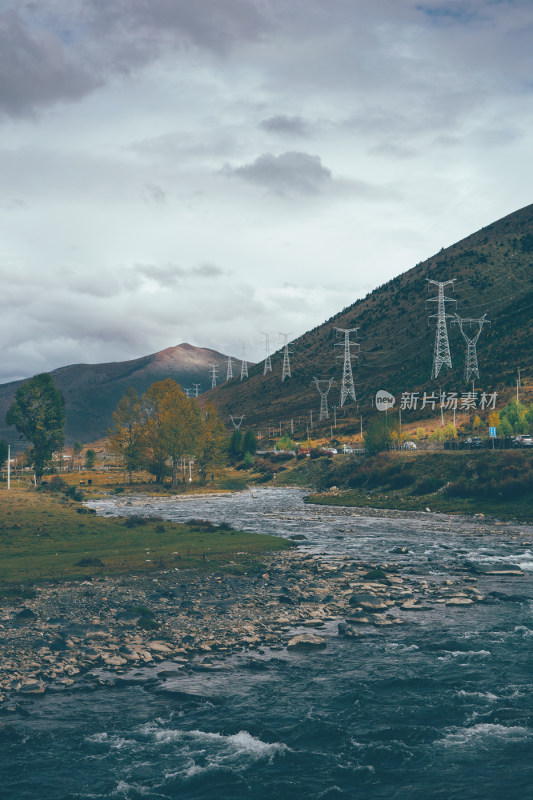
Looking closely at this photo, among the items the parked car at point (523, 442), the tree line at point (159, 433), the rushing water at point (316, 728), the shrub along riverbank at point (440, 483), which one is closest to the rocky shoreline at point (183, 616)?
the rushing water at point (316, 728)

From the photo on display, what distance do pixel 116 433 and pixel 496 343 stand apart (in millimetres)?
125010

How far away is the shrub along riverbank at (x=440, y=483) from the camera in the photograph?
67.9 m

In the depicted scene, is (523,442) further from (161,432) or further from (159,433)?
(159,433)

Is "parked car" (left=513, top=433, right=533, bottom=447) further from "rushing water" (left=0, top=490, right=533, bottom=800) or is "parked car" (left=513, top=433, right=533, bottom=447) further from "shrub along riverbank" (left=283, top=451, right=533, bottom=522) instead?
"rushing water" (left=0, top=490, right=533, bottom=800)

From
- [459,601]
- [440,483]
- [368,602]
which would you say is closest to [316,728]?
[368,602]

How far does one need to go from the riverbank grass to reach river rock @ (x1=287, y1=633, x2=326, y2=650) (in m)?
12.9

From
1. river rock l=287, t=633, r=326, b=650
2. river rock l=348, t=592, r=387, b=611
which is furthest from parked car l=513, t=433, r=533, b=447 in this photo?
river rock l=287, t=633, r=326, b=650

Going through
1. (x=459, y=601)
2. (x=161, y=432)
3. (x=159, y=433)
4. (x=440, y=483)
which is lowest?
(x=459, y=601)

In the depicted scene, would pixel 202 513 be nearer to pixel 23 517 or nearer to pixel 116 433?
pixel 23 517

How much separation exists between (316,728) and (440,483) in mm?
67794

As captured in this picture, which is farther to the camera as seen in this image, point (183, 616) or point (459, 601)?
point (459, 601)

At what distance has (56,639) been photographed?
76.2 ft

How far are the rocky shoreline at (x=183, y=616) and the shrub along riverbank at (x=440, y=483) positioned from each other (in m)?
34.8

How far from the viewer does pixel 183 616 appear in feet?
86.3
